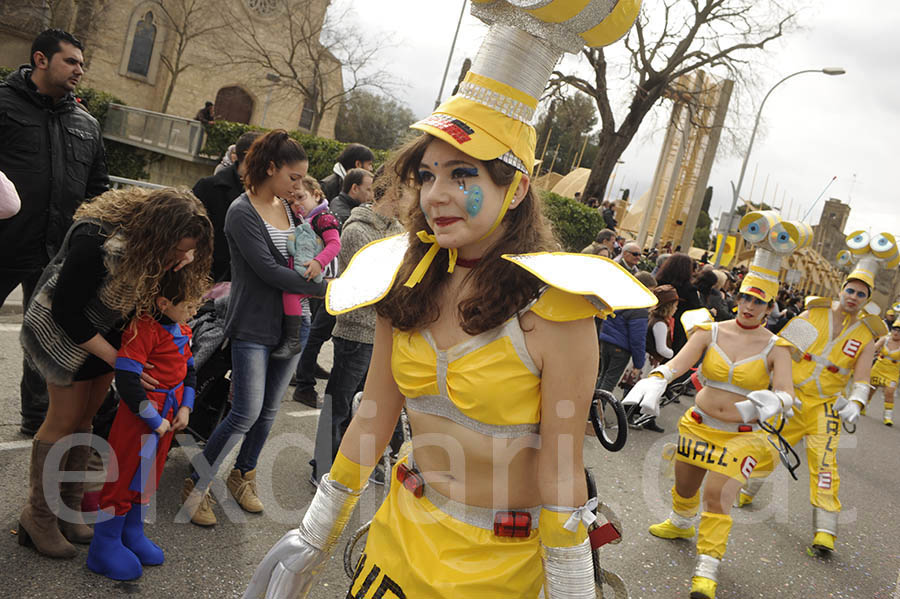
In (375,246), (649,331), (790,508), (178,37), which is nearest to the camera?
(375,246)

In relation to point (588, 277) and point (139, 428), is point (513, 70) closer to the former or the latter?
point (588, 277)

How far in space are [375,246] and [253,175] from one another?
1875mm

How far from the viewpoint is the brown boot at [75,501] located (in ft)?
10.4

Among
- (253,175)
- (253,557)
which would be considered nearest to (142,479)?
(253,557)

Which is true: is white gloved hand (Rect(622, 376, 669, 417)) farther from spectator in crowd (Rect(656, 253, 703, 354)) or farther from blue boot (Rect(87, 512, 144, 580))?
spectator in crowd (Rect(656, 253, 703, 354))

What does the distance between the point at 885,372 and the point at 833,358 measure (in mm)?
9120

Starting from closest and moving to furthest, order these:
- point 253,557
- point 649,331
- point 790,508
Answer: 1. point 253,557
2. point 790,508
3. point 649,331

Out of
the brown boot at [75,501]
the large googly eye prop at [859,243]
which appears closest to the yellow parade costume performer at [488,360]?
the brown boot at [75,501]

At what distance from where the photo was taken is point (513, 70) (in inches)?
69.6

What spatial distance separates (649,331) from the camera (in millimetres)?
7688

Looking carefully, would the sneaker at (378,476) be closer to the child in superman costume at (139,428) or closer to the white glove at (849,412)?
the child in superman costume at (139,428)

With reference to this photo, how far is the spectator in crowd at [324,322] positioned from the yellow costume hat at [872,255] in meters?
4.10

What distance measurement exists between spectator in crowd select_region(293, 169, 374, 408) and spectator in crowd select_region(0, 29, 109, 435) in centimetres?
193

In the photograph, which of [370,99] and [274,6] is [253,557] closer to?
[274,6]
